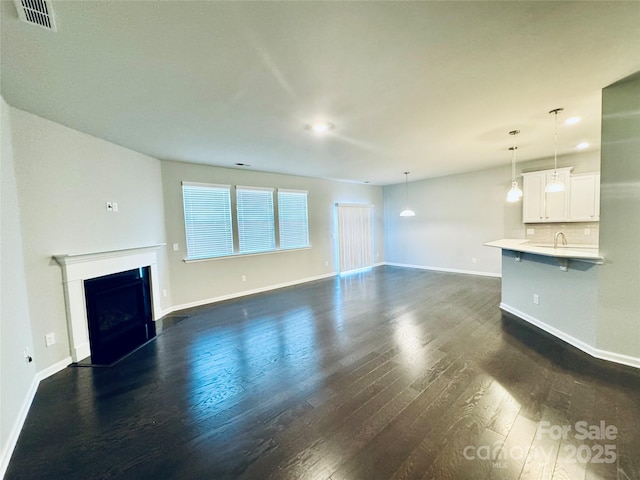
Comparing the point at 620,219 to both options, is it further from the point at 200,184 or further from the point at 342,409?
the point at 200,184

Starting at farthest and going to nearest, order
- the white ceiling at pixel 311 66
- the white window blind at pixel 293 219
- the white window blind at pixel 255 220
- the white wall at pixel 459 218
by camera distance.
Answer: the white window blind at pixel 293 219 → the white wall at pixel 459 218 → the white window blind at pixel 255 220 → the white ceiling at pixel 311 66

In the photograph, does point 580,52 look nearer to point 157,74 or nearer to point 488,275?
point 157,74

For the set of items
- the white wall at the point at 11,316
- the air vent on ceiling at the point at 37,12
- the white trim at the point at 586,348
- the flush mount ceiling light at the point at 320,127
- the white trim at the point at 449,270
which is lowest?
the white trim at the point at 586,348

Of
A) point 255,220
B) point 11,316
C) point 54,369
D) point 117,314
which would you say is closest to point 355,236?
point 255,220

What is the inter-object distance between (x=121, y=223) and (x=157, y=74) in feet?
8.28

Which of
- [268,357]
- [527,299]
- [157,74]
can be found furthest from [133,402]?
[527,299]

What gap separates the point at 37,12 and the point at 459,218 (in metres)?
7.74

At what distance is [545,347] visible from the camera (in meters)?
2.87

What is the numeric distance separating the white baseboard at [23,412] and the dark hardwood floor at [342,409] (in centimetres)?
5

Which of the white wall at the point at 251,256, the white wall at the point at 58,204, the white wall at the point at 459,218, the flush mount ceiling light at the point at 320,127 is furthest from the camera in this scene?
the white wall at the point at 459,218

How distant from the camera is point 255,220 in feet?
18.5

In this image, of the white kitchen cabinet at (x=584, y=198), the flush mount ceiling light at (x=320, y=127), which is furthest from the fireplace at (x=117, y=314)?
the white kitchen cabinet at (x=584, y=198)

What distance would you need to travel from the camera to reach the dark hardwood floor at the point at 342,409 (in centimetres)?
155

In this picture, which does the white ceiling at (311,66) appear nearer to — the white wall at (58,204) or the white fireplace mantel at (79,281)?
the white wall at (58,204)
